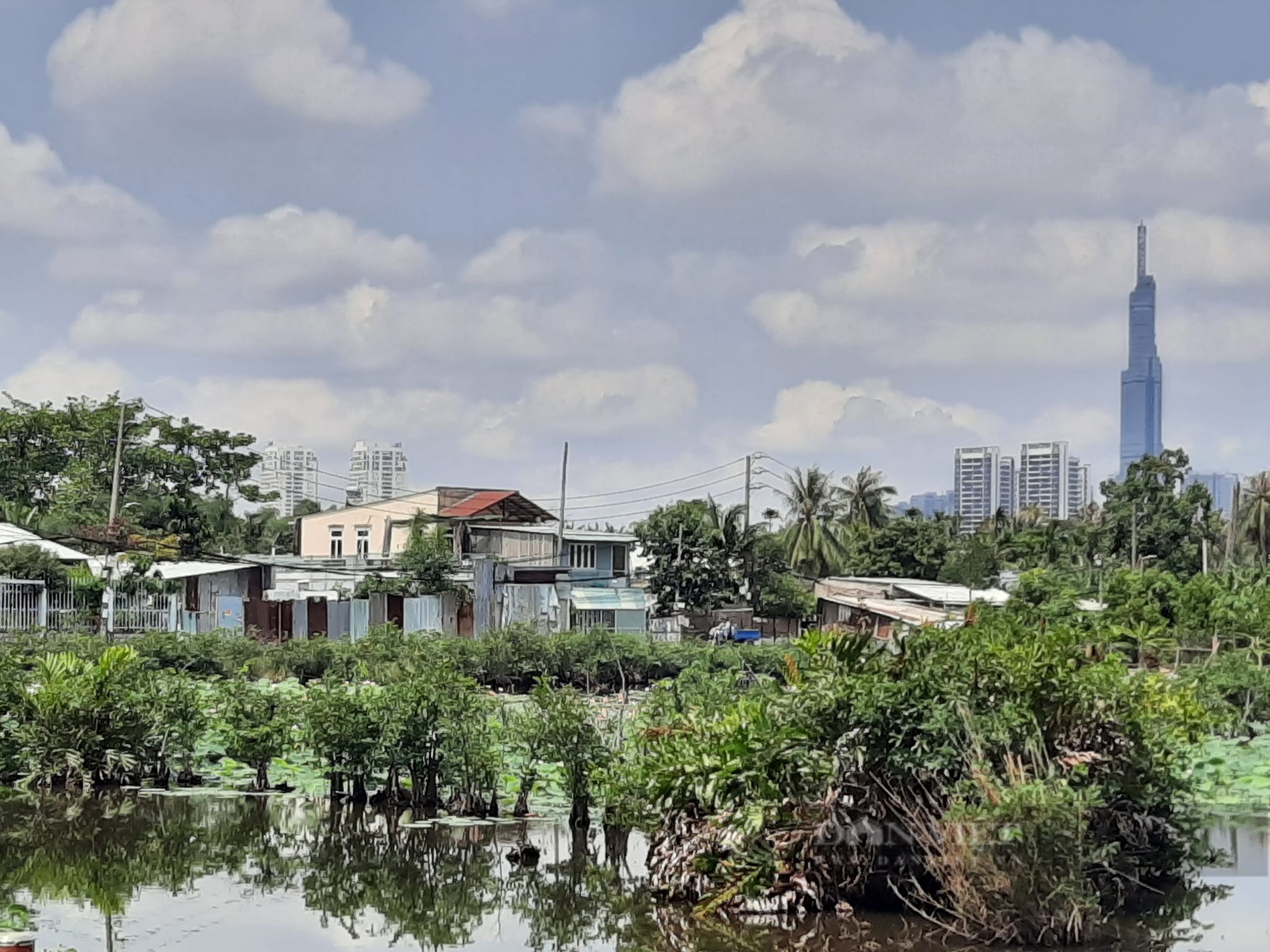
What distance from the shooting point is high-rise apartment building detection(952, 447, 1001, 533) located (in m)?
186

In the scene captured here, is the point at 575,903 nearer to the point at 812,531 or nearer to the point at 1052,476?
the point at 812,531

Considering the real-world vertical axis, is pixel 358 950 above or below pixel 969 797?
below

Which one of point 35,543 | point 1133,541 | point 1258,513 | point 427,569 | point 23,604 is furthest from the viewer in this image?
point 1258,513

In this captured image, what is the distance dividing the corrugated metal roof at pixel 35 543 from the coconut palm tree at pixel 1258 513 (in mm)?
41335

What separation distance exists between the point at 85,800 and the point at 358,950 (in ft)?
20.7

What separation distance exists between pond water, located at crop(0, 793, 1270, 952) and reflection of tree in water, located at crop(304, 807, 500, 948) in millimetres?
21

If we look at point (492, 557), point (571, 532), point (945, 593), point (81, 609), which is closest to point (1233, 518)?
point (945, 593)

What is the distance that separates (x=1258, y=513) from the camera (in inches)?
2181

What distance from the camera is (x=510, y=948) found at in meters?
9.85

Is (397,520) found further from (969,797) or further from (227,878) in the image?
(969,797)

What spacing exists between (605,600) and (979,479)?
158819mm

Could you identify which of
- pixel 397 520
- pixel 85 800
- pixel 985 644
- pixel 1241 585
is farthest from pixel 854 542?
pixel 985 644

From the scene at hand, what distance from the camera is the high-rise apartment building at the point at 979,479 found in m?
186

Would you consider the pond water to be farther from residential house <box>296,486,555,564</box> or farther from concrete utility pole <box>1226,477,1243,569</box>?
concrete utility pole <box>1226,477,1243,569</box>
